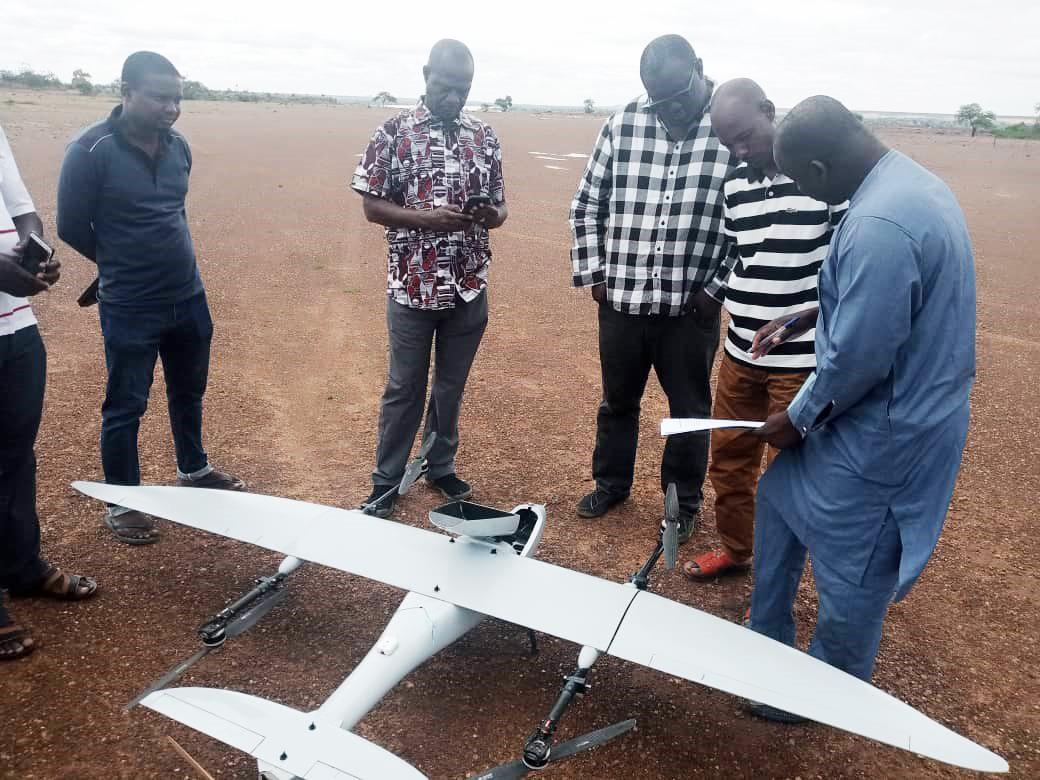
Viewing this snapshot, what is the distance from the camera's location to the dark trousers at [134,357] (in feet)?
15.0

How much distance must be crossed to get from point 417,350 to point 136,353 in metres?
1.75

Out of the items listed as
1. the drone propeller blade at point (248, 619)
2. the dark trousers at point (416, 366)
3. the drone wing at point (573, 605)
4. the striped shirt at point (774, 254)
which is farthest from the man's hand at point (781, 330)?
the drone propeller blade at point (248, 619)

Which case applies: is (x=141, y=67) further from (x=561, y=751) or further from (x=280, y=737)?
(x=561, y=751)

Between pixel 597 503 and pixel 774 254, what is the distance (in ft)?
7.64

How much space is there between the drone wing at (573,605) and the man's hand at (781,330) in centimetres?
129

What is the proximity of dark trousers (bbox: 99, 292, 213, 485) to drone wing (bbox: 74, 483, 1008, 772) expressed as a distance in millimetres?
768

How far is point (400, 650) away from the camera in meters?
3.16

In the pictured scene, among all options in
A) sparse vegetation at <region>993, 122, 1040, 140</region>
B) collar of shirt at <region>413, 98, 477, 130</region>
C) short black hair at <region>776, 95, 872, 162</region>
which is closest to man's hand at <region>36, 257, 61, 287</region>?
collar of shirt at <region>413, 98, 477, 130</region>

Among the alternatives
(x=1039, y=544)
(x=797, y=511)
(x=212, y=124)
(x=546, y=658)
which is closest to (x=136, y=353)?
(x=546, y=658)

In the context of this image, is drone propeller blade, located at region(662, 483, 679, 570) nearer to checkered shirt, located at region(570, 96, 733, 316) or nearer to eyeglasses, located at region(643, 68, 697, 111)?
checkered shirt, located at region(570, 96, 733, 316)

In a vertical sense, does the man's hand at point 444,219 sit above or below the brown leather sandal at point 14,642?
above

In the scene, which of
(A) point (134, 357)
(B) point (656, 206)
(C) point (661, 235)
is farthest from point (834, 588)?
(A) point (134, 357)

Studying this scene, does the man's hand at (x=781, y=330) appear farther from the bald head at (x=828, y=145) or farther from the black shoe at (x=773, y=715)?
the black shoe at (x=773, y=715)

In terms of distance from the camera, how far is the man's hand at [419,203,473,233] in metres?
4.65
